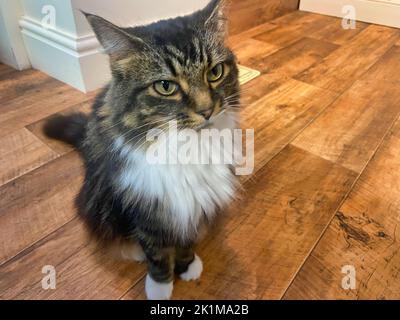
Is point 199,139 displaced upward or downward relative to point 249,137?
upward

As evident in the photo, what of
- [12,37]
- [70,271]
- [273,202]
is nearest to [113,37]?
[70,271]

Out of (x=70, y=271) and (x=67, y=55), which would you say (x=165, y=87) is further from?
(x=67, y=55)

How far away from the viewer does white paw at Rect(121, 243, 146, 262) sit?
855 mm

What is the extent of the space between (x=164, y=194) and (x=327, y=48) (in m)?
1.81

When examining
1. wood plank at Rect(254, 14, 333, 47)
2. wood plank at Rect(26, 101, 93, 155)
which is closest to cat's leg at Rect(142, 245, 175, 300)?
wood plank at Rect(26, 101, 93, 155)

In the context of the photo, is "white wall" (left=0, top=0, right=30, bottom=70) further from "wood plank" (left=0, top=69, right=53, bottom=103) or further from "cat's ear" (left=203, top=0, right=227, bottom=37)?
"cat's ear" (left=203, top=0, right=227, bottom=37)

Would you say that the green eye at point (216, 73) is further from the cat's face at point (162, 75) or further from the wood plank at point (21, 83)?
the wood plank at point (21, 83)

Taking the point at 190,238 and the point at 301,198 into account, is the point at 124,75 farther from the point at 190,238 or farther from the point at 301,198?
the point at 301,198

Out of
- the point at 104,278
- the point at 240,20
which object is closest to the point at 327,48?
the point at 240,20

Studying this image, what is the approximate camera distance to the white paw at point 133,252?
85cm

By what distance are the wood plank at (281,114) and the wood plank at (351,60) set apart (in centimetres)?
10

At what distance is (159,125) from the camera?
2.07 ft

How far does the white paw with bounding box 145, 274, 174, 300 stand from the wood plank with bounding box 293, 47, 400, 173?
774 mm

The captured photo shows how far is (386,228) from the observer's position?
3.19ft
